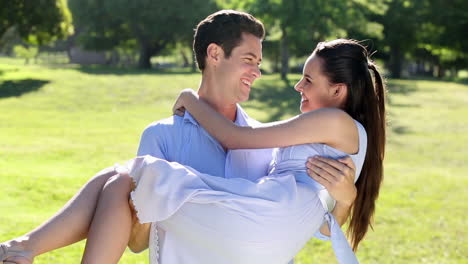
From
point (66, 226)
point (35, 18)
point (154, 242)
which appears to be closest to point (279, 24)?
point (35, 18)

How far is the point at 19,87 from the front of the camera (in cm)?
2564

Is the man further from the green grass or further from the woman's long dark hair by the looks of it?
the green grass

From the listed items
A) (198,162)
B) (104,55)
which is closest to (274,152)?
(198,162)

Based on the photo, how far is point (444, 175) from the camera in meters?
11.9

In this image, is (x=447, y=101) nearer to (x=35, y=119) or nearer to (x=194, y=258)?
(x=35, y=119)

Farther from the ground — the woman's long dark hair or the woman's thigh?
the woman's long dark hair

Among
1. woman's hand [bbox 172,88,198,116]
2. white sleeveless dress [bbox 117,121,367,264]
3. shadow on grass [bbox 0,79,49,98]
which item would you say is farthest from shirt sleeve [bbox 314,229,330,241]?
shadow on grass [bbox 0,79,49,98]

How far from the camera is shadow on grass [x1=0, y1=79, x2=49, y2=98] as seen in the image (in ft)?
78.7

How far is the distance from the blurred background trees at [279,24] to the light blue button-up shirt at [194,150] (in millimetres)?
26420

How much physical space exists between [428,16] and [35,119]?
36.3 m

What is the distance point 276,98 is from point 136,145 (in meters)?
12.2

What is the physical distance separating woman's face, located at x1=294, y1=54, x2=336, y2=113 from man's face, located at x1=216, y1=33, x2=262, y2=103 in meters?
0.34

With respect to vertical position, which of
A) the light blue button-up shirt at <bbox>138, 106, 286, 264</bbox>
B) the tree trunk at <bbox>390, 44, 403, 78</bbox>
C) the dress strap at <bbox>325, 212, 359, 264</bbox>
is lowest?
the tree trunk at <bbox>390, 44, 403, 78</bbox>

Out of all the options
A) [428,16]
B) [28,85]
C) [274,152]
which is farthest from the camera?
[428,16]
